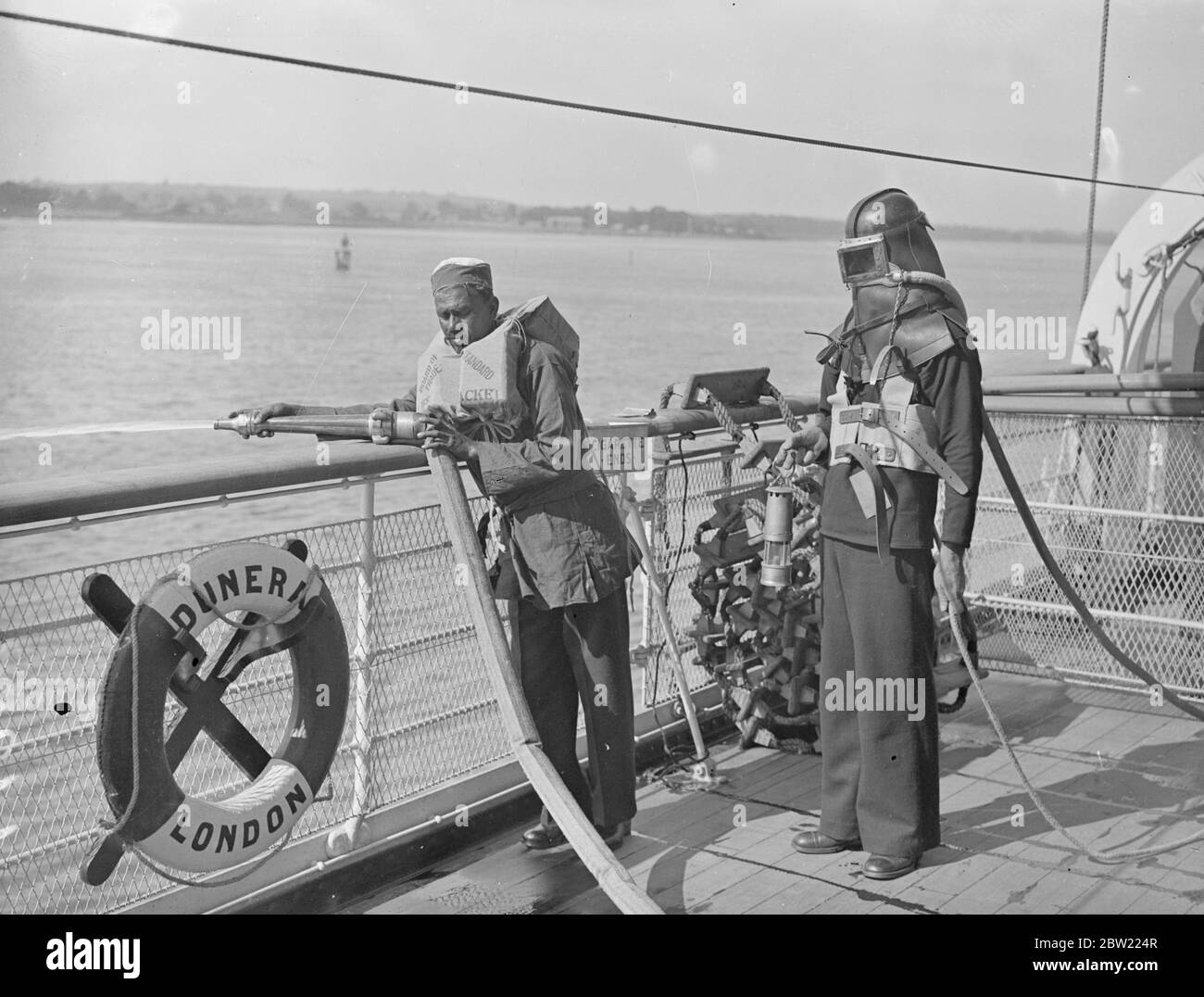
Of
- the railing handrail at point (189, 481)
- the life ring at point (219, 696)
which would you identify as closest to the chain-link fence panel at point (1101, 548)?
the railing handrail at point (189, 481)

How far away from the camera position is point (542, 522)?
3857 millimetres

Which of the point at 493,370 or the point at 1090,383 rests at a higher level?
the point at 493,370

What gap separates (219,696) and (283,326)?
163 feet

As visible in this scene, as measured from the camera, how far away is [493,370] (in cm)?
368

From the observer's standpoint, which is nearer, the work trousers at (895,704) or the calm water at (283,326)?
the work trousers at (895,704)

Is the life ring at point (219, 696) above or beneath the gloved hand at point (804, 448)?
beneath

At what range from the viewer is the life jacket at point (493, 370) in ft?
12.1

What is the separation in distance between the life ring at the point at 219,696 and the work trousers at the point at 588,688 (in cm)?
63

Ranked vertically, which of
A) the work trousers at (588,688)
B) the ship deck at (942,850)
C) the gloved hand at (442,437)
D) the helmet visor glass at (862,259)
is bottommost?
the ship deck at (942,850)

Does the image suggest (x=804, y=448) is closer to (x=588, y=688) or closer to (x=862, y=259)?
(x=862, y=259)

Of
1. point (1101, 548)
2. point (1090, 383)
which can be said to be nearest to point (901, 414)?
point (1101, 548)

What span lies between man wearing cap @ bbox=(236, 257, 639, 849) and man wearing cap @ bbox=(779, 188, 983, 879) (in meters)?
0.70

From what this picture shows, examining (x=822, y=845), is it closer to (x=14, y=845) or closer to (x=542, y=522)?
(x=542, y=522)

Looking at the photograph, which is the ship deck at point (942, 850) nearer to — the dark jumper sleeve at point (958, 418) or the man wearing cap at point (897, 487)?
the man wearing cap at point (897, 487)
